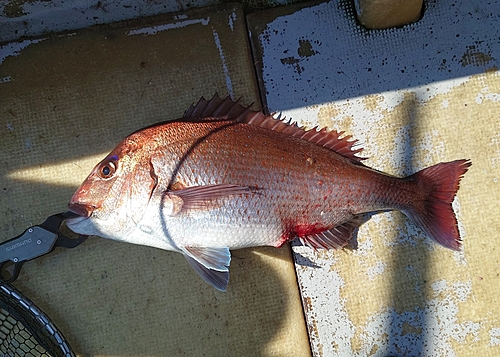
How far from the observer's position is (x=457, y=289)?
7.53 feet

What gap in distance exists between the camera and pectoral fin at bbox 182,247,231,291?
6.33 ft

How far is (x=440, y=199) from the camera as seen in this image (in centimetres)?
205

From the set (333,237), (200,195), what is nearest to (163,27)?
(200,195)

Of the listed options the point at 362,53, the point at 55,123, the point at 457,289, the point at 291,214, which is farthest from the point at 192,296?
the point at 362,53

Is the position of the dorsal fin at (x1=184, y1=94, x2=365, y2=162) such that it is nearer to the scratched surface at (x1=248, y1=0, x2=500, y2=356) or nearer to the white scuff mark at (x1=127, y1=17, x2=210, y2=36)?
the scratched surface at (x1=248, y1=0, x2=500, y2=356)

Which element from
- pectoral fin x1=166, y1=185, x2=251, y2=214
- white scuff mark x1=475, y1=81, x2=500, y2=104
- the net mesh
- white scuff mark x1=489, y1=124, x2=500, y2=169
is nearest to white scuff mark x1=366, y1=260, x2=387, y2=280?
white scuff mark x1=489, y1=124, x2=500, y2=169

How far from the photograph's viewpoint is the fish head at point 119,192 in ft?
6.13

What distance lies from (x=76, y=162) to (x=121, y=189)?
61 cm

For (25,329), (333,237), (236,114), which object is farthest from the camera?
(25,329)

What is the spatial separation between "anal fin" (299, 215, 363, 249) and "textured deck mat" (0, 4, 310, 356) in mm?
271

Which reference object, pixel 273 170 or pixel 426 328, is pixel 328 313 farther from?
pixel 273 170

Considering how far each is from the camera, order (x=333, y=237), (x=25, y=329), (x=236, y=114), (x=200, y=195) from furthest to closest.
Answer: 1. (x=25, y=329)
2. (x=333, y=237)
3. (x=236, y=114)
4. (x=200, y=195)

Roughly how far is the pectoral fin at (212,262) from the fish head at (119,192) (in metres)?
0.30

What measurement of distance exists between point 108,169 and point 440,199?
1563 millimetres
